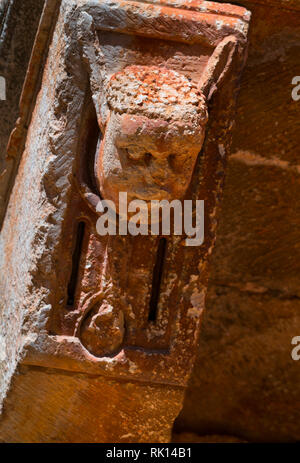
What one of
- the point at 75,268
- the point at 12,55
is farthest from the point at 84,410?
the point at 12,55

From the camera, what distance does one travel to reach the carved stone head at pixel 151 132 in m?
1.58

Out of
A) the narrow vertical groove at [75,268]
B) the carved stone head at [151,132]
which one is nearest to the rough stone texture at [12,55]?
the narrow vertical groove at [75,268]

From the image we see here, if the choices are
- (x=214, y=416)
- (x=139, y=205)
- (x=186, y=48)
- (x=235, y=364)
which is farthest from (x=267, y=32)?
(x=214, y=416)

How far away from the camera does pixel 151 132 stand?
5.16 feet

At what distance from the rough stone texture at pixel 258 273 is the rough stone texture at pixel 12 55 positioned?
0.62m

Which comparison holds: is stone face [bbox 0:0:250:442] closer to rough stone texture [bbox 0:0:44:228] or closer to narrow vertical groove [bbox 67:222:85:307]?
narrow vertical groove [bbox 67:222:85:307]

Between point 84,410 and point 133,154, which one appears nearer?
point 133,154

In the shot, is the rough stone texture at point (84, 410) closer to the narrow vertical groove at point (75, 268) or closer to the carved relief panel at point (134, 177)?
the carved relief panel at point (134, 177)

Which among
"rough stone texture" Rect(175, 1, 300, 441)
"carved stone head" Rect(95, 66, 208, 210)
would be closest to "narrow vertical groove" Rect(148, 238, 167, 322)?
"carved stone head" Rect(95, 66, 208, 210)

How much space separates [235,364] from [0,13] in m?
1.29

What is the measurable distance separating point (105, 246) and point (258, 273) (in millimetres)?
728

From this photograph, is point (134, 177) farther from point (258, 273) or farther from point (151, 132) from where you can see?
point (258, 273)

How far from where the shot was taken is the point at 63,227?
1.74 metres

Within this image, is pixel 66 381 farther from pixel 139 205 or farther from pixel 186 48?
pixel 186 48
